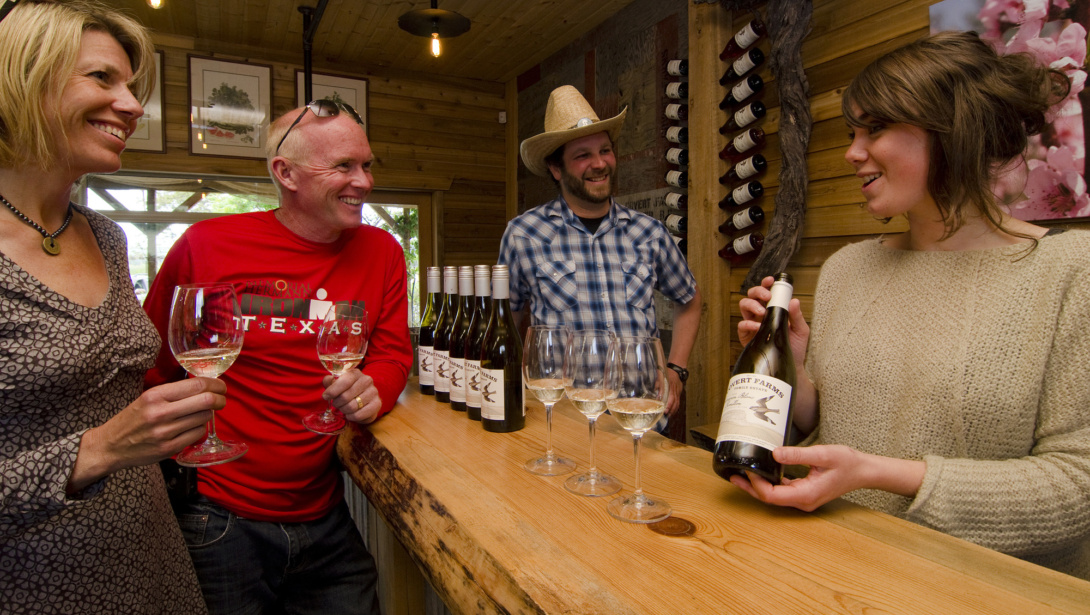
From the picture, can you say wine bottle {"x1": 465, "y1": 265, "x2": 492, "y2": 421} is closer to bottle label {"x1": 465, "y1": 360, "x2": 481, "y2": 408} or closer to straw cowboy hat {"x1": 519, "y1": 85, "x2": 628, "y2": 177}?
bottle label {"x1": 465, "y1": 360, "x2": 481, "y2": 408}

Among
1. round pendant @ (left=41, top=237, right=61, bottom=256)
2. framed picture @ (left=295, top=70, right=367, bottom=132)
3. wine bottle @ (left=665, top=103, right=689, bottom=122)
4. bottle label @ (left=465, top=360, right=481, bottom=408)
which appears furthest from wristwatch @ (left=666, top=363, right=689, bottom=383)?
framed picture @ (left=295, top=70, right=367, bottom=132)

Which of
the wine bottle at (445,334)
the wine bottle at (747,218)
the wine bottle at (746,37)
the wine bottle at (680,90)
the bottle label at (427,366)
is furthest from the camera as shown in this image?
the wine bottle at (680,90)

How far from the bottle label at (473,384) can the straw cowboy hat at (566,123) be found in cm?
114

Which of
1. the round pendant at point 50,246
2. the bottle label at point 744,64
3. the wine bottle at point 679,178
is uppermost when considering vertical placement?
the bottle label at point 744,64

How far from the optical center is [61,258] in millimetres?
1064

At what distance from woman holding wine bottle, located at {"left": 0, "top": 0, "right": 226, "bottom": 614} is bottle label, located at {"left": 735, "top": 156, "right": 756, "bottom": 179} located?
246 cm

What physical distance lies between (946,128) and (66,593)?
171cm

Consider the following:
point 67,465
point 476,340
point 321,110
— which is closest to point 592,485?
point 476,340

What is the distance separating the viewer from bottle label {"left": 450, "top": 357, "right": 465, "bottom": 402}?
1524 mm

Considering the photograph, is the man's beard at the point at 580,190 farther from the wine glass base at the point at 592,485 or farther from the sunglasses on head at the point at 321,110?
the wine glass base at the point at 592,485

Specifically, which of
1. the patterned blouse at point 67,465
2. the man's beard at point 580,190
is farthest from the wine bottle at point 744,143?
the patterned blouse at point 67,465

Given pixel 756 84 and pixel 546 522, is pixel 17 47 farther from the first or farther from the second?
pixel 756 84

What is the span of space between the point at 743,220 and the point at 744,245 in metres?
0.12

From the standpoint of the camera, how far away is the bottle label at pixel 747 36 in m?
Answer: 2.80
